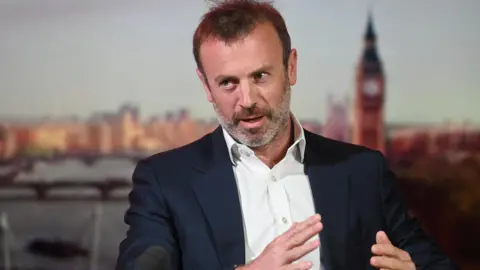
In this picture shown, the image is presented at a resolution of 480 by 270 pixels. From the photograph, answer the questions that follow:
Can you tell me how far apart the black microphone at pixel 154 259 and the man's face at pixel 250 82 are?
1.05ft

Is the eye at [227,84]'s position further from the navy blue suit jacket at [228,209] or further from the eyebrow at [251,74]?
the navy blue suit jacket at [228,209]

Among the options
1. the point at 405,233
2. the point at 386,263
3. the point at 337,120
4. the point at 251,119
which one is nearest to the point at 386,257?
the point at 386,263

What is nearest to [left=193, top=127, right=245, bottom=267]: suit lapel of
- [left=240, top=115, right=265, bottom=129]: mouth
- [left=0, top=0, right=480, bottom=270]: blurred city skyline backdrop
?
[left=240, top=115, right=265, bottom=129]: mouth

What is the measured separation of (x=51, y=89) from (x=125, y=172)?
1.16ft

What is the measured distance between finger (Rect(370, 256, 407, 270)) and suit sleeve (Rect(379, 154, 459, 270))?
0.46 feet

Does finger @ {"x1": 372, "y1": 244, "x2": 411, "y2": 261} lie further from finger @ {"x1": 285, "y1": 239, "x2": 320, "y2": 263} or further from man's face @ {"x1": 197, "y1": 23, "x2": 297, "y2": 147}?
man's face @ {"x1": 197, "y1": 23, "x2": 297, "y2": 147}

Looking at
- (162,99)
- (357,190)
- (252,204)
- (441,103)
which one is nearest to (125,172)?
(162,99)

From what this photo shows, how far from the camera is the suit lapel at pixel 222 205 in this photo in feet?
4.58

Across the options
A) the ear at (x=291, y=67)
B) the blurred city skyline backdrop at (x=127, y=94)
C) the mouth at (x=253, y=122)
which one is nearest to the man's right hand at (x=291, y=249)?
the mouth at (x=253, y=122)

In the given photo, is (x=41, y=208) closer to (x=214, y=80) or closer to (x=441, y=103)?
(x=214, y=80)

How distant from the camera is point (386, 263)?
4.27 feet

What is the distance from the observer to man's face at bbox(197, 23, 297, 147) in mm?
1359

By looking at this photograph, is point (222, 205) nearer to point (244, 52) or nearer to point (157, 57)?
point (244, 52)

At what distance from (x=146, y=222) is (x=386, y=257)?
0.51m
